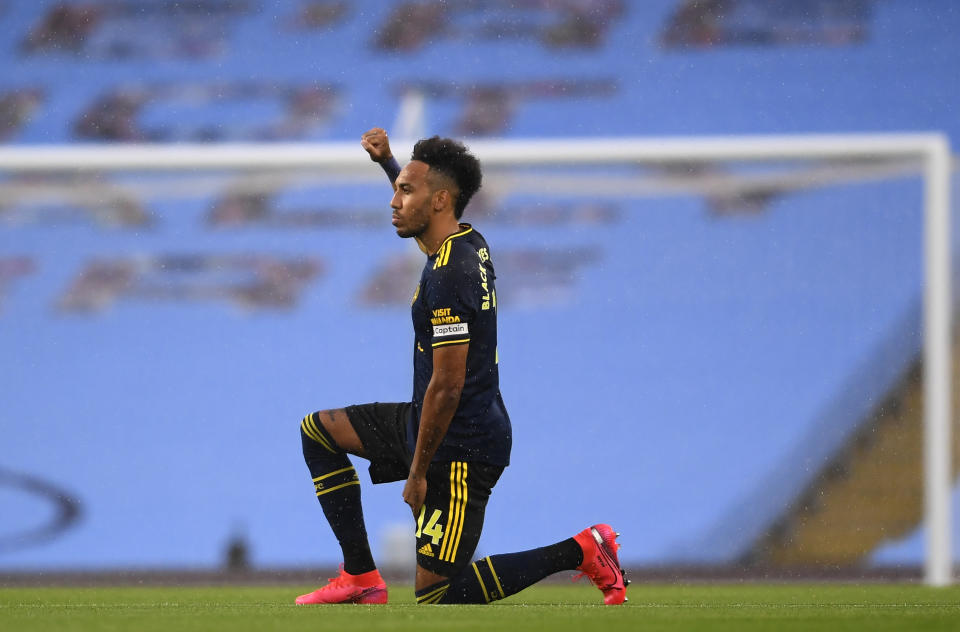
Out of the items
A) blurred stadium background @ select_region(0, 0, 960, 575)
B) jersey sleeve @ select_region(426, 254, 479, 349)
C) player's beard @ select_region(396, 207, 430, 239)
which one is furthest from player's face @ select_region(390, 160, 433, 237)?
blurred stadium background @ select_region(0, 0, 960, 575)

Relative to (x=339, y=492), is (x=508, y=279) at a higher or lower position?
higher

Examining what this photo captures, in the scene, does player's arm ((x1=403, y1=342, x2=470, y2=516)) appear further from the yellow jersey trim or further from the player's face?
the player's face

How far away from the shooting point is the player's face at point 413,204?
4.50 m

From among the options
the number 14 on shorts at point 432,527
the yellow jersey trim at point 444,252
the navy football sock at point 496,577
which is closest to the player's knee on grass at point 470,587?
the navy football sock at point 496,577

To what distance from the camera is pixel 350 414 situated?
4.73 meters

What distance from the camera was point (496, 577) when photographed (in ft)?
14.6

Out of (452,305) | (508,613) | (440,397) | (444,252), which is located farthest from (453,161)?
→ (508,613)

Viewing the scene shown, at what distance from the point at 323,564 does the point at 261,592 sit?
519cm

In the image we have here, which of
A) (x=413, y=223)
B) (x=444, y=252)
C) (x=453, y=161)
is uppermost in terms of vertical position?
(x=453, y=161)

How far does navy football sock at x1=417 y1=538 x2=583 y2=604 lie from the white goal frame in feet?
10.9

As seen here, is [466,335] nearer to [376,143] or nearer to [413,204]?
[413,204]

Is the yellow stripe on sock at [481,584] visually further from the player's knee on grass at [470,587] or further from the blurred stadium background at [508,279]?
the blurred stadium background at [508,279]

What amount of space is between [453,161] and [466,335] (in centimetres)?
68

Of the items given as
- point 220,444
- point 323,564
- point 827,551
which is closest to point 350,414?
point 827,551
